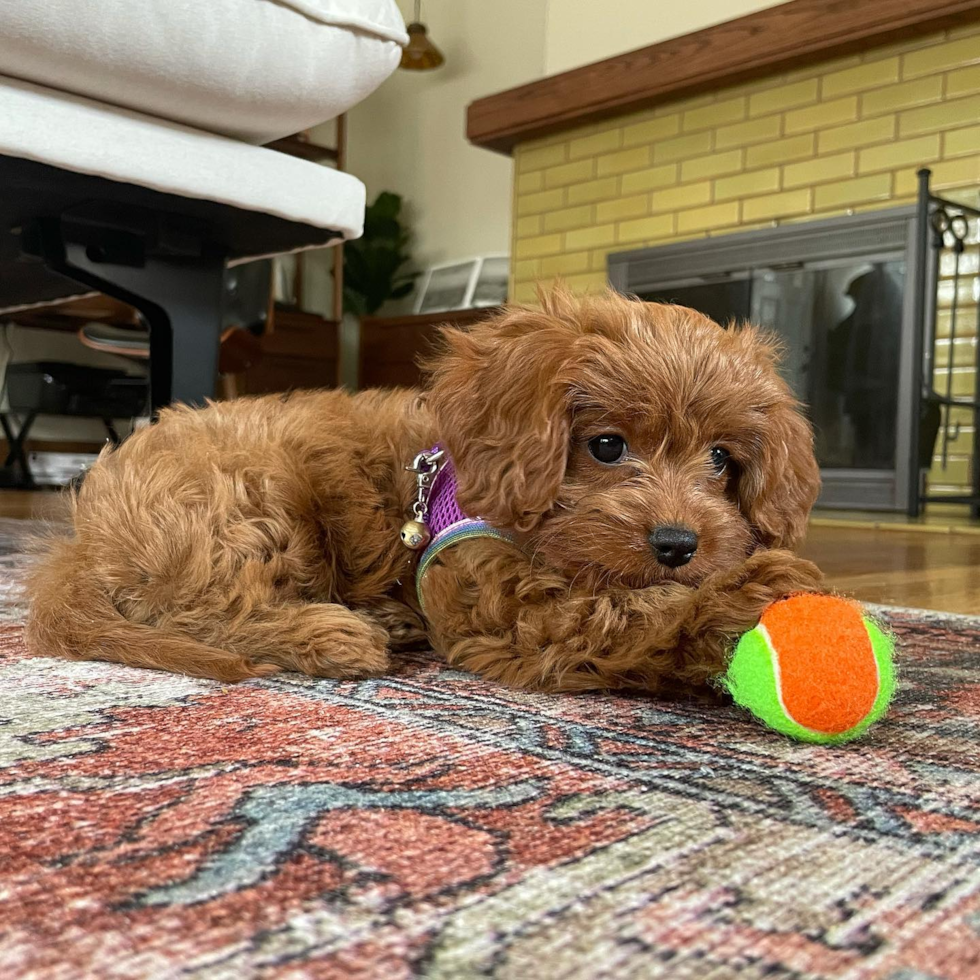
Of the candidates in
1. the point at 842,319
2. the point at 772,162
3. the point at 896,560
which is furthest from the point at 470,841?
the point at 772,162

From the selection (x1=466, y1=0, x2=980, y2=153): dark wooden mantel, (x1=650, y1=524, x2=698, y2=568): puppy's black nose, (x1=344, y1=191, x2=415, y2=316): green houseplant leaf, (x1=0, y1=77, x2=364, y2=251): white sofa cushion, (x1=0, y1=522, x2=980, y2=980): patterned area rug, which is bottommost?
(x1=0, y1=522, x2=980, y2=980): patterned area rug

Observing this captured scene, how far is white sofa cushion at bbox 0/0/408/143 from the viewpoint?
5.07 ft

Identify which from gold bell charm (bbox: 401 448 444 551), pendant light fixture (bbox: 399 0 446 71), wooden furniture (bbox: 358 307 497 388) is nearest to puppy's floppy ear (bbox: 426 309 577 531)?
gold bell charm (bbox: 401 448 444 551)

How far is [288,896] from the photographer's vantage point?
1.91ft

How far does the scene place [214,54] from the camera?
1.67 metres

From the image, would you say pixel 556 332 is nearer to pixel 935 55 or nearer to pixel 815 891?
pixel 815 891

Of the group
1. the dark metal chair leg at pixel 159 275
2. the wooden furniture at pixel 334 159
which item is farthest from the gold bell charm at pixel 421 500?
the wooden furniture at pixel 334 159

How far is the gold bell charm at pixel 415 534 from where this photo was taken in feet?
4.43

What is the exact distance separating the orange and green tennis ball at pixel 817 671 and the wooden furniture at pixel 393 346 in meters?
6.72

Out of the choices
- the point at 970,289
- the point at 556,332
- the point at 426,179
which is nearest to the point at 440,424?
the point at 556,332

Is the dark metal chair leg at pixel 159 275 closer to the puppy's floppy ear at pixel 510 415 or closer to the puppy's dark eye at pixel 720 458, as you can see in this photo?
the puppy's floppy ear at pixel 510 415

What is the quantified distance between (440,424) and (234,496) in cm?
29

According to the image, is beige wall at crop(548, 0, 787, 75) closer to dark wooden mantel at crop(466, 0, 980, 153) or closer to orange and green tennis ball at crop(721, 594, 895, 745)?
dark wooden mantel at crop(466, 0, 980, 153)

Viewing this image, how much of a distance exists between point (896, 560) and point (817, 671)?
7.37 feet
